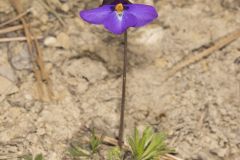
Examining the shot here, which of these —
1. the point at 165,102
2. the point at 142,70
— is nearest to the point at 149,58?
the point at 142,70

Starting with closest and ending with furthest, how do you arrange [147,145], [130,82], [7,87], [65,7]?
[147,145] < [7,87] < [130,82] < [65,7]

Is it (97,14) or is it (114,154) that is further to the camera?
(114,154)

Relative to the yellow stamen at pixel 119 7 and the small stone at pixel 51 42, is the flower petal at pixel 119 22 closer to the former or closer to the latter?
the yellow stamen at pixel 119 7

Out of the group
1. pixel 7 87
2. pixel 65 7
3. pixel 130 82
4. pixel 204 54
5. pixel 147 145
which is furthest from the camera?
pixel 65 7

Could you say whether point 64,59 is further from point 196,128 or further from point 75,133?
point 196,128

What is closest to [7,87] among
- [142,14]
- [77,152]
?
[77,152]

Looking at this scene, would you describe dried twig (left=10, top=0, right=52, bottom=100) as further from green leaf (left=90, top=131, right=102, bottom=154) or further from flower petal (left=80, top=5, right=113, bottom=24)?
flower petal (left=80, top=5, right=113, bottom=24)

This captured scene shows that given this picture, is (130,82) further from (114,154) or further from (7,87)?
(7,87)

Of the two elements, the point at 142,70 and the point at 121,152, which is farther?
the point at 142,70
